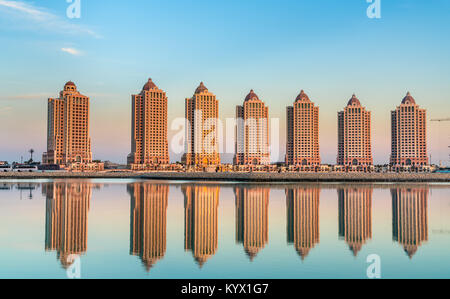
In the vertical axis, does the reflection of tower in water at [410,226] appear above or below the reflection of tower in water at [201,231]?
below

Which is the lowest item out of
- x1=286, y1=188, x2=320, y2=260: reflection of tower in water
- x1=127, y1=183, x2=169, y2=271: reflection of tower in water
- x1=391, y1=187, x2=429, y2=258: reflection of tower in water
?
x1=391, y1=187, x2=429, y2=258: reflection of tower in water

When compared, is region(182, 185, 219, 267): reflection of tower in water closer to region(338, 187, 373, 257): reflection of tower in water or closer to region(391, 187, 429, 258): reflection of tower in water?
region(338, 187, 373, 257): reflection of tower in water

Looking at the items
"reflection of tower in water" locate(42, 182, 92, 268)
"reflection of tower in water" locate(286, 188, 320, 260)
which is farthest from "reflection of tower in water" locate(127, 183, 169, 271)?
"reflection of tower in water" locate(286, 188, 320, 260)

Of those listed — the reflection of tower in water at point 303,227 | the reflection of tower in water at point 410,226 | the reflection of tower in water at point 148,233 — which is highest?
the reflection of tower in water at point 148,233

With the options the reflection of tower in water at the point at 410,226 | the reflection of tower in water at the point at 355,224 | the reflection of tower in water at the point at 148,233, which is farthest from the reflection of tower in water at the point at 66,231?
the reflection of tower in water at the point at 410,226

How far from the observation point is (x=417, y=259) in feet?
73.1

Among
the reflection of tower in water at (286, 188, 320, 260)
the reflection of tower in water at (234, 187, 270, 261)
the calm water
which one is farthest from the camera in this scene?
the reflection of tower in water at (286, 188, 320, 260)

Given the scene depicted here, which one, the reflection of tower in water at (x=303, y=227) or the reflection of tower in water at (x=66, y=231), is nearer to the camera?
the reflection of tower in water at (x=66, y=231)

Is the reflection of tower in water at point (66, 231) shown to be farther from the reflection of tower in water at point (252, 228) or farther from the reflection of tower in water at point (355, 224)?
the reflection of tower in water at point (355, 224)

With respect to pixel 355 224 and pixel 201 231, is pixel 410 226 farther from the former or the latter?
pixel 201 231

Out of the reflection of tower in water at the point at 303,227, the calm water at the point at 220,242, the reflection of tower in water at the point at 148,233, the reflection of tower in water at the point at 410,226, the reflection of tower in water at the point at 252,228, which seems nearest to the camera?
the calm water at the point at 220,242
